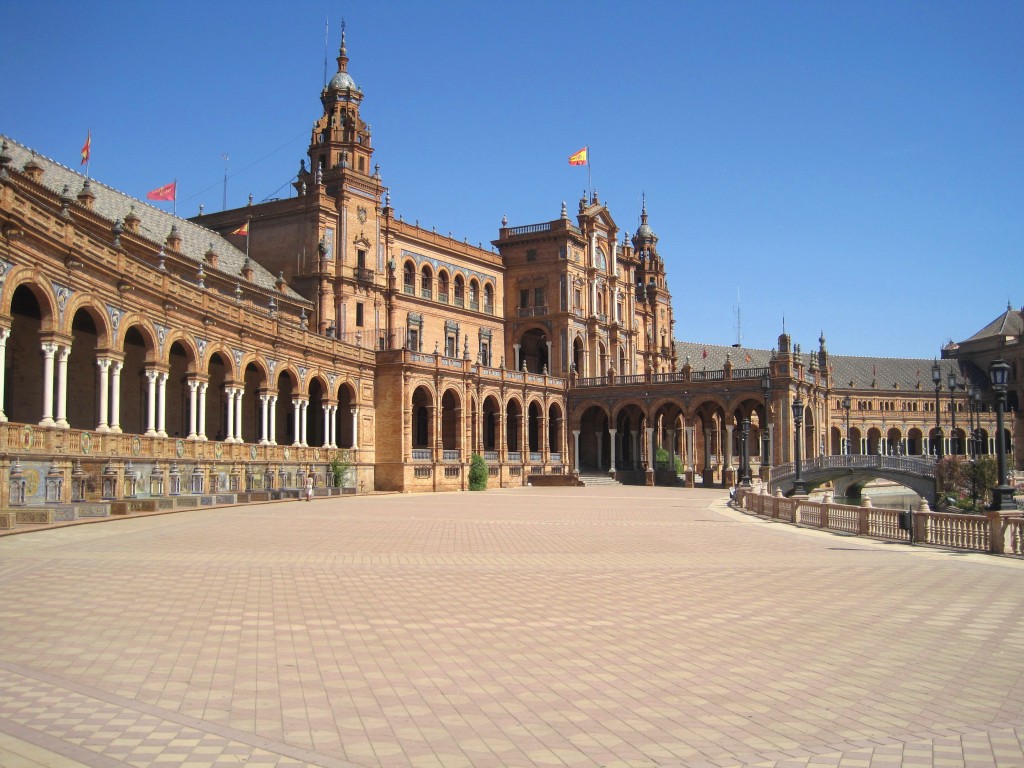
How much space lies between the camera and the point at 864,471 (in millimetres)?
57781

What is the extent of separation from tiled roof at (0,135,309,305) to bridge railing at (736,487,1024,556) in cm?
2664

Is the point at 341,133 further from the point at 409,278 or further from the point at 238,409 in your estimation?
the point at 238,409

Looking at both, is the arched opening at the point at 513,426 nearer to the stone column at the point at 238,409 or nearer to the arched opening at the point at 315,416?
the arched opening at the point at 315,416

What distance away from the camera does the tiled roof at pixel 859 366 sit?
115875 mm

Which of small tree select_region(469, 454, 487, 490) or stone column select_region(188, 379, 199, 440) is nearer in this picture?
stone column select_region(188, 379, 199, 440)

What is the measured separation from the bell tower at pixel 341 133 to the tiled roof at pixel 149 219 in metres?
7.91

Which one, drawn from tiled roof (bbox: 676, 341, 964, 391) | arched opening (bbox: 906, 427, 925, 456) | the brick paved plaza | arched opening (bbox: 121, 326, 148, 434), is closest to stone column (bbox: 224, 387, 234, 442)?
arched opening (bbox: 121, 326, 148, 434)

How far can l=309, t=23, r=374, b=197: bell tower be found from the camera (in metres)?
57.1

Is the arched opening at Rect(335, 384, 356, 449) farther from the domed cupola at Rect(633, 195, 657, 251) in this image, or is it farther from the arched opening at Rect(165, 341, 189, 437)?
the domed cupola at Rect(633, 195, 657, 251)

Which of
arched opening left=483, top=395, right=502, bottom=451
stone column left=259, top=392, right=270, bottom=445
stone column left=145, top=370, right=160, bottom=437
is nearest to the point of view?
stone column left=145, top=370, right=160, bottom=437

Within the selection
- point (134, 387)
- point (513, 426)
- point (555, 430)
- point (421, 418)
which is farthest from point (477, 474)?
point (134, 387)

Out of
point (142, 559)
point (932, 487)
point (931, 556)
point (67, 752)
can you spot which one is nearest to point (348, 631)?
point (67, 752)

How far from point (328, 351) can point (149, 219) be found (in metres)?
10.4

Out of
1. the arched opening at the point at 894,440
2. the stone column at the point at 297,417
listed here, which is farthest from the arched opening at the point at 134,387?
the arched opening at the point at 894,440
